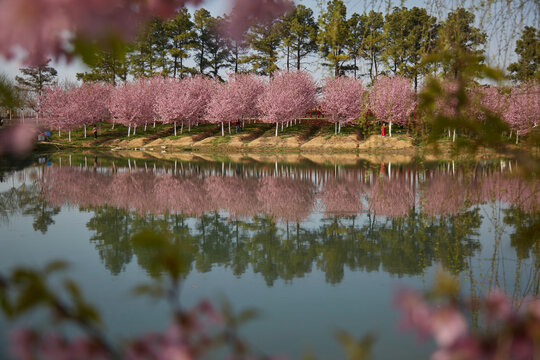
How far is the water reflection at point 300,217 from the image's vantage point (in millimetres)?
5902

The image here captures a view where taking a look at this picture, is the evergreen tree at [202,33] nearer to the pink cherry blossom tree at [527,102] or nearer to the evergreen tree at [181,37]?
the evergreen tree at [181,37]

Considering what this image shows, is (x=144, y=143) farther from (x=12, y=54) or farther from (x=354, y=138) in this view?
(x=12, y=54)

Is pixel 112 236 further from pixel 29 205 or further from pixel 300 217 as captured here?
pixel 29 205

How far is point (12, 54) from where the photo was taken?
3.82 ft

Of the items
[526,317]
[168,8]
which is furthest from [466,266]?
[168,8]

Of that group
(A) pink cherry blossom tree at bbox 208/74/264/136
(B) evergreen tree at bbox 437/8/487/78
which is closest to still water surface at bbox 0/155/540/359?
(B) evergreen tree at bbox 437/8/487/78

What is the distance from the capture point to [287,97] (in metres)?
37.5

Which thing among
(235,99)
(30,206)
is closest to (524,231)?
(30,206)

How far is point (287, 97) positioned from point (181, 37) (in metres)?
14.4

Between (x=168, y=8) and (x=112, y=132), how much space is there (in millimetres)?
45327

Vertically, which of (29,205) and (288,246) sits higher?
(29,205)

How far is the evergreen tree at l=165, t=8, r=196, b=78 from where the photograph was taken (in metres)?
45.0

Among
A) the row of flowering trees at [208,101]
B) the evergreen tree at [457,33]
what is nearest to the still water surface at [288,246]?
the evergreen tree at [457,33]

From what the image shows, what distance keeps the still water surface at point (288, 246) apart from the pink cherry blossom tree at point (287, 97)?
80.2ft
